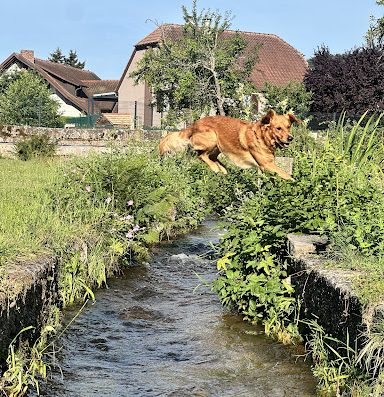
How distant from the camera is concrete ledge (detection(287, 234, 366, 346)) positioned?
3.86m

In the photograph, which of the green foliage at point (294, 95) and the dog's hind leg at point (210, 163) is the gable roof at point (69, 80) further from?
the dog's hind leg at point (210, 163)

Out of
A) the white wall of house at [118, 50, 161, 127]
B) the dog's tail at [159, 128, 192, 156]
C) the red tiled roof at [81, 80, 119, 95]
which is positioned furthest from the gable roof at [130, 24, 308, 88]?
the dog's tail at [159, 128, 192, 156]

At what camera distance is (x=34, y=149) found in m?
20.4

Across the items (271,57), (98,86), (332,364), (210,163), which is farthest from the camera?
(98,86)

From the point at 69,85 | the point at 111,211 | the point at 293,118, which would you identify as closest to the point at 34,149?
the point at 111,211

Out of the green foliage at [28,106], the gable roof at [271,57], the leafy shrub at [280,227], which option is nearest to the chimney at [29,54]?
the gable roof at [271,57]

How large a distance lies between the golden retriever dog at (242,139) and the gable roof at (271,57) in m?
41.5

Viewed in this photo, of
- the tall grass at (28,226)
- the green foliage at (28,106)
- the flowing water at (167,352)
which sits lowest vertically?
the flowing water at (167,352)

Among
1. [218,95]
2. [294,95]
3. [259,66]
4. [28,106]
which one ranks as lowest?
[28,106]

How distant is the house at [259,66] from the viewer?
Result: 170ft

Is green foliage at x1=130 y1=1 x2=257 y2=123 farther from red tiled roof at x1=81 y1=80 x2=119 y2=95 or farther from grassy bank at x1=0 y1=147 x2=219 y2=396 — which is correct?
red tiled roof at x1=81 y1=80 x2=119 y2=95

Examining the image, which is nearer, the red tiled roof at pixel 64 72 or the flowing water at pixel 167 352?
the flowing water at pixel 167 352

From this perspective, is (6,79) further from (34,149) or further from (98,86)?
(34,149)

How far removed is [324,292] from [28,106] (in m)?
38.7
